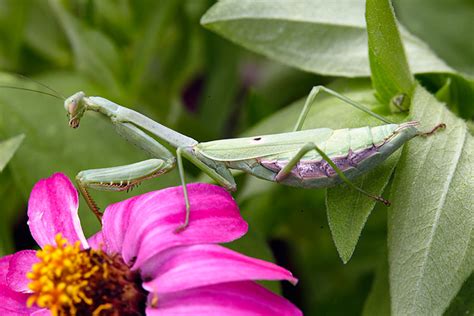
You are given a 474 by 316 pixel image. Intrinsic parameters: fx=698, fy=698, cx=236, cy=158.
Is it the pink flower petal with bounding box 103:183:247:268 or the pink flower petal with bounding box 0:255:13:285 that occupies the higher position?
the pink flower petal with bounding box 103:183:247:268

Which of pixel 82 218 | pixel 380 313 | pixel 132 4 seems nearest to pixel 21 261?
pixel 82 218

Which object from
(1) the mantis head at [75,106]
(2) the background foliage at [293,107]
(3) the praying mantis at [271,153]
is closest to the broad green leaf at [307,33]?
(2) the background foliage at [293,107]

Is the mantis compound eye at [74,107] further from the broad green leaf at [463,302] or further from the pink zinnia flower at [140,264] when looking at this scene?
the broad green leaf at [463,302]

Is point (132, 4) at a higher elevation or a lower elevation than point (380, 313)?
higher

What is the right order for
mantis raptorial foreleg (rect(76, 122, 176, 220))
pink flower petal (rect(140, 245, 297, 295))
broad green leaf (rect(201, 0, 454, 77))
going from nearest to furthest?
pink flower petal (rect(140, 245, 297, 295))
mantis raptorial foreleg (rect(76, 122, 176, 220))
broad green leaf (rect(201, 0, 454, 77))

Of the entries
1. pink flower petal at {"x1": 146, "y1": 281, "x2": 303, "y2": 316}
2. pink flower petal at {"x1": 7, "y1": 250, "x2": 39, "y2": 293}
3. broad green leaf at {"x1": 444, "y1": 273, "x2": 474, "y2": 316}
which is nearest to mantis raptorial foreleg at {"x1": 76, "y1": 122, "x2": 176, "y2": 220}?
pink flower petal at {"x1": 7, "y1": 250, "x2": 39, "y2": 293}

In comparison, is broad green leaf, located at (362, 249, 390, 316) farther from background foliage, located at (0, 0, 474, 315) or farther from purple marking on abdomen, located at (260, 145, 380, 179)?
purple marking on abdomen, located at (260, 145, 380, 179)

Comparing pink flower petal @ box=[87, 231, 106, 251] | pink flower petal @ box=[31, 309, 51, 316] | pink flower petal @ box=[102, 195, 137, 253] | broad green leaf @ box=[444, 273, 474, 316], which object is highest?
pink flower petal @ box=[102, 195, 137, 253]

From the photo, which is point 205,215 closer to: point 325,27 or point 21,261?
point 21,261
